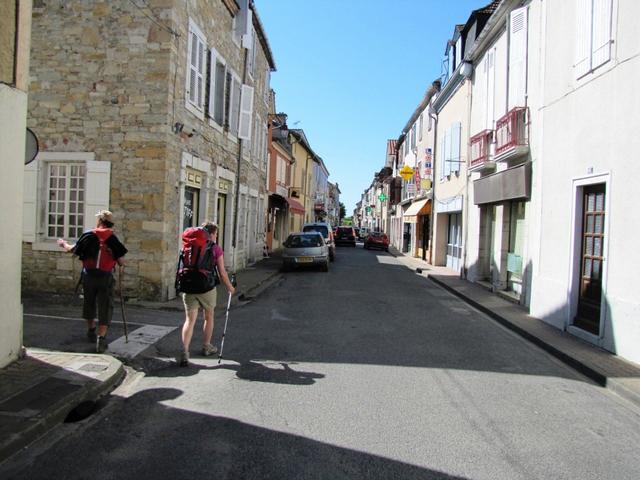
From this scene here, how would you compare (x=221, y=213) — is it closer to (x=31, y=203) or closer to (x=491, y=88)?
(x=31, y=203)

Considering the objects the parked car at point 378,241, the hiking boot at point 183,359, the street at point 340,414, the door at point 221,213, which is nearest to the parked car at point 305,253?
the door at point 221,213

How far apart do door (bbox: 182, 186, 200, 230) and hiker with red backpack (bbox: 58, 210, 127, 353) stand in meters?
4.91

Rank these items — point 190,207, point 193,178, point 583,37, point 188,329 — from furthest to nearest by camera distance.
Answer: point 190,207 < point 193,178 < point 583,37 < point 188,329

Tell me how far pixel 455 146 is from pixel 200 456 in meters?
17.3

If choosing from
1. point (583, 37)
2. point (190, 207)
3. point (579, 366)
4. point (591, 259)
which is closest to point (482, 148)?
point (583, 37)

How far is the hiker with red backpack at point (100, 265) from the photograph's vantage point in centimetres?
652

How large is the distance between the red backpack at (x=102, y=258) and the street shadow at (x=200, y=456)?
2.63 meters

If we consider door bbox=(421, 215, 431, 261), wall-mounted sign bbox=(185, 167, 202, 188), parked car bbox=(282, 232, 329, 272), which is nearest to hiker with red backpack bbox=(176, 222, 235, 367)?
wall-mounted sign bbox=(185, 167, 202, 188)

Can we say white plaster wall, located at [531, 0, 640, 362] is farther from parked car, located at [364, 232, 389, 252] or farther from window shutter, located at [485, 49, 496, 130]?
parked car, located at [364, 232, 389, 252]

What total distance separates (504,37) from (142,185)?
985 cm

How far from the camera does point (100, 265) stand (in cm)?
659

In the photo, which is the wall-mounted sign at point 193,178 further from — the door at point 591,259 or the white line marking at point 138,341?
the door at point 591,259

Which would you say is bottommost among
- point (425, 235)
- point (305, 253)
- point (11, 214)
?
point (305, 253)

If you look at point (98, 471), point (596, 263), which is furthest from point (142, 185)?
point (596, 263)
